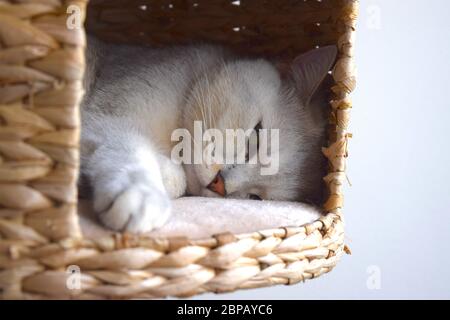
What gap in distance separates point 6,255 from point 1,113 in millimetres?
202

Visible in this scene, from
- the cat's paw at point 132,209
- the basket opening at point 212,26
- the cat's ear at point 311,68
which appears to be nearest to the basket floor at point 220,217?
the cat's paw at point 132,209

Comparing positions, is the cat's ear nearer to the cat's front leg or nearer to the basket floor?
the basket floor

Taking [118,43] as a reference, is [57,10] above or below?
below

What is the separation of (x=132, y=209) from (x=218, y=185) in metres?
0.38

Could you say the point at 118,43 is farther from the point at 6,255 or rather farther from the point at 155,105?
the point at 6,255

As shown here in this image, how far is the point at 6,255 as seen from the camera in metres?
0.74

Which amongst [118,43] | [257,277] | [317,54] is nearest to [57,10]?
[257,277]

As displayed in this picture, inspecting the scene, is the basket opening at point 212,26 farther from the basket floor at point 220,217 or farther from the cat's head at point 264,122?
the basket floor at point 220,217

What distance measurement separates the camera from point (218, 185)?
1.20m

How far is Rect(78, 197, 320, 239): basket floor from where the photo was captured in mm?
882

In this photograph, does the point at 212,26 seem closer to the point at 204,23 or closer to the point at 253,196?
the point at 204,23

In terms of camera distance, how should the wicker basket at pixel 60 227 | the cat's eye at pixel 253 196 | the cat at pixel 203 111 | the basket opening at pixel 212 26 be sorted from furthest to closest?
the basket opening at pixel 212 26, the cat's eye at pixel 253 196, the cat at pixel 203 111, the wicker basket at pixel 60 227

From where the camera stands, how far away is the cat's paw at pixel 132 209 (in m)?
0.84

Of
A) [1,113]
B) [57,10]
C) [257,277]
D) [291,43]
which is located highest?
[291,43]
